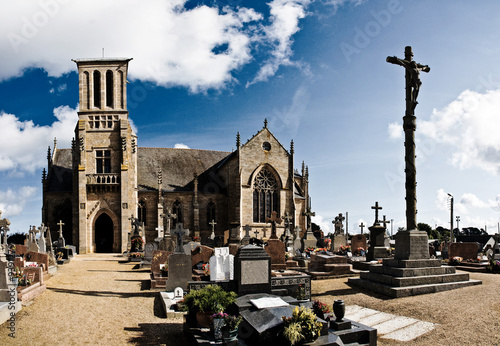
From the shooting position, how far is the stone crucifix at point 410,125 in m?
12.7

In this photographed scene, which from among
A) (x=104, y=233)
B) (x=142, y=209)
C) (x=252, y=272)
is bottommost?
(x=104, y=233)

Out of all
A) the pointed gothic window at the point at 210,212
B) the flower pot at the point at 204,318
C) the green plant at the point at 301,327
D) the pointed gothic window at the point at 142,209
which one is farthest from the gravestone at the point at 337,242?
the pointed gothic window at the point at 142,209

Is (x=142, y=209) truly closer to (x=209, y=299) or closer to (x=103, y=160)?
(x=103, y=160)

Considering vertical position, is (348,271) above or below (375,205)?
below

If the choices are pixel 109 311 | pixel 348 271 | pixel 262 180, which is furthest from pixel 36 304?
pixel 262 180

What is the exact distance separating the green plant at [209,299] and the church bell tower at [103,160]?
26.9 m

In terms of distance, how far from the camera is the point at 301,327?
626cm

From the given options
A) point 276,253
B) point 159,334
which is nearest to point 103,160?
point 276,253

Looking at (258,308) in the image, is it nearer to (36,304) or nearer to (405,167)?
(36,304)

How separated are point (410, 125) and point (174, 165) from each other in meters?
31.7

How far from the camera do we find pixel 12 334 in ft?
26.2

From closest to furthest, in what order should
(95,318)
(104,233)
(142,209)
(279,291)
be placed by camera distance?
(279,291) < (95,318) < (104,233) < (142,209)

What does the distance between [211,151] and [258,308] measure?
128 feet

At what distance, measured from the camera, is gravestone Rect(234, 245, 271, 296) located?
8469 millimetres
